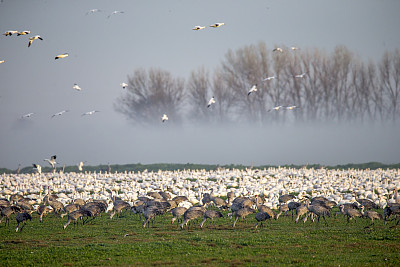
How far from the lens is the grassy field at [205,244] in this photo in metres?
16.9

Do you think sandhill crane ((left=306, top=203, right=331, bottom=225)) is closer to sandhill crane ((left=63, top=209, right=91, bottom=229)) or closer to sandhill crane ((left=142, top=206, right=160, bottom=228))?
sandhill crane ((left=142, top=206, right=160, bottom=228))

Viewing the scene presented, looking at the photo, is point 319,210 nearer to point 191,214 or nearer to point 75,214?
point 191,214

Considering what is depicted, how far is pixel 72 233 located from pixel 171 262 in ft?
27.0

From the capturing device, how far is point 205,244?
19609 mm

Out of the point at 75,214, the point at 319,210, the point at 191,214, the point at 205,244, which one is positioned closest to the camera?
the point at 205,244

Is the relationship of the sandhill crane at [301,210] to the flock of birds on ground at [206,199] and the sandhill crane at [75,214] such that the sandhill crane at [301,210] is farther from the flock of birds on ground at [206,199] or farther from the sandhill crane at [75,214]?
the sandhill crane at [75,214]

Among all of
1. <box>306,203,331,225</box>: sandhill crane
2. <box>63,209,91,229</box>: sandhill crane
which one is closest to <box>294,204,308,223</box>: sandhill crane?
<box>306,203,331,225</box>: sandhill crane

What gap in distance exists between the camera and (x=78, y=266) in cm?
1636

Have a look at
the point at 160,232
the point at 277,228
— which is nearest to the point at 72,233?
the point at 160,232

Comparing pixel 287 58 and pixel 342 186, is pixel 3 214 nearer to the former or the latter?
pixel 342 186

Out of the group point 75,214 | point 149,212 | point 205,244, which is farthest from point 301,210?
point 75,214

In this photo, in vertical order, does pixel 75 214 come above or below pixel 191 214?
below

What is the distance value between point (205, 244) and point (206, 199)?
11598 mm

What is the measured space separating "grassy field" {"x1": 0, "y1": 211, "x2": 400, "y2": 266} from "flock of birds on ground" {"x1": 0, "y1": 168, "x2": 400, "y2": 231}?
2.49 feet
